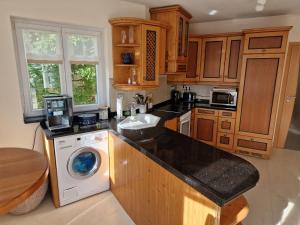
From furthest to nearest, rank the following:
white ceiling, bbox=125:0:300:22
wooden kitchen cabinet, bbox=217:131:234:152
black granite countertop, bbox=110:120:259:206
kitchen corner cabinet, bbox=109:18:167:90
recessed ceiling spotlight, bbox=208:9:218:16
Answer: wooden kitchen cabinet, bbox=217:131:234:152 < recessed ceiling spotlight, bbox=208:9:218:16 < white ceiling, bbox=125:0:300:22 < kitchen corner cabinet, bbox=109:18:167:90 < black granite countertop, bbox=110:120:259:206

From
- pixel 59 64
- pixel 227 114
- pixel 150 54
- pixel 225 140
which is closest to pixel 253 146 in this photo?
pixel 225 140

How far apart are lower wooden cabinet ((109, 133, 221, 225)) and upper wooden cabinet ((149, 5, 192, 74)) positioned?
1571mm

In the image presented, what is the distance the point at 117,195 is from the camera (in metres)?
2.43

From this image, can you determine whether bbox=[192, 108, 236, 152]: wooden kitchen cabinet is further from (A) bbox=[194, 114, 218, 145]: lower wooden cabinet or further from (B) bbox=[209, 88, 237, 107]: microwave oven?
(B) bbox=[209, 88, 237, 107]: microwave oven

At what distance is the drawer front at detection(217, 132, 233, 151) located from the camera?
3.75m

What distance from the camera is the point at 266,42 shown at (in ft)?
10.4

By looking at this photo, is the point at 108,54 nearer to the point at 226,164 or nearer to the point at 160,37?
the point at 160,37

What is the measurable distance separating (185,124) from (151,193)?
198 cm

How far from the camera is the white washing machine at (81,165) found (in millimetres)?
2209

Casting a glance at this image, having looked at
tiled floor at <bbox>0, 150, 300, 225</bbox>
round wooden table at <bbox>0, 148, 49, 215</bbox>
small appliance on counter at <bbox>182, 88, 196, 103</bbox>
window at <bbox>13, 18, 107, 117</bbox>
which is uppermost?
window at <bbox>13, 18, 107, 117</bbox>

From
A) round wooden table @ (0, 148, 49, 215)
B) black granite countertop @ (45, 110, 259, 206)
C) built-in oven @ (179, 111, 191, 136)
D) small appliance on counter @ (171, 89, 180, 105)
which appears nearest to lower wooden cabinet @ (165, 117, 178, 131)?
built-in oven @ (179, 111, 191, 136)

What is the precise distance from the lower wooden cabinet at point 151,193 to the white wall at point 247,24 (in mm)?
3100

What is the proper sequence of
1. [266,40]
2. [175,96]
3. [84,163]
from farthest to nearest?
[175,96] < [266,40] < [84,163]

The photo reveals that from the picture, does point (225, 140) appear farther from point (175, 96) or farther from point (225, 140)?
point (175, 96)
